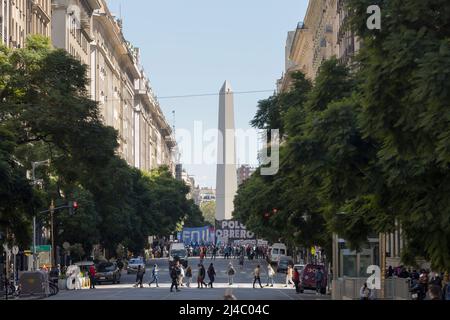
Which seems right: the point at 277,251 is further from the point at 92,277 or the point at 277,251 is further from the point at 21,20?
the point at 92,277

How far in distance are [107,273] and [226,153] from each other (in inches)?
2070

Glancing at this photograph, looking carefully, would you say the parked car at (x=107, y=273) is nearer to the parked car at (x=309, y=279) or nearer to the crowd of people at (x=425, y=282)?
the parked car at (x=309, y=279)

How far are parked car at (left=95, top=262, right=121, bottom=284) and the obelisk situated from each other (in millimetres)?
41585

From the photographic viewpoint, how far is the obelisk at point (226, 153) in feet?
407

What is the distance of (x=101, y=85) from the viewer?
150 metres

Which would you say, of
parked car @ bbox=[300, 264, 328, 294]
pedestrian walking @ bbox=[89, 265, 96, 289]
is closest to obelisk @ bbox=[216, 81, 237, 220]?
pedestrian walking @ bbox=[89, 265, 96, 289]

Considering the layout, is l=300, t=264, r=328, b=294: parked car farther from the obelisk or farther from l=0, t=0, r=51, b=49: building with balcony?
the obelisk

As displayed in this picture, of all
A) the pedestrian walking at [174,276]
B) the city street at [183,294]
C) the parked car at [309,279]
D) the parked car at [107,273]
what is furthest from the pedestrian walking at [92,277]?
the parked car at [309,279]

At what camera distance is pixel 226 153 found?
438ft

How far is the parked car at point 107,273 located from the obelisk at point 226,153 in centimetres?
4158

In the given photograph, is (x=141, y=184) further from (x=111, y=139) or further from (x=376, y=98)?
(x=376, y=98)

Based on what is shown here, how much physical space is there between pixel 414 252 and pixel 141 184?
95.6m

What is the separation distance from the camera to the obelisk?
124125 millimetres
